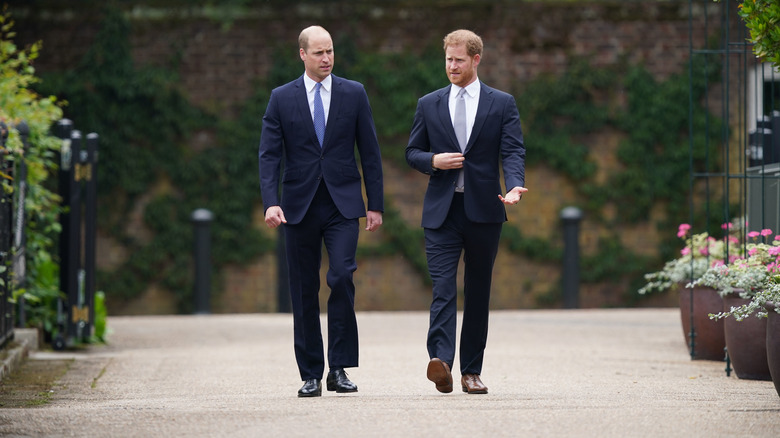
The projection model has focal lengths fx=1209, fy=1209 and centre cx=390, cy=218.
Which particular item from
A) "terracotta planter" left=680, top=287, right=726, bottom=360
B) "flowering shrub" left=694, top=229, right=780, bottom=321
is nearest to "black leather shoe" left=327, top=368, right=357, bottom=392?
"flowering shrub" left=694, top=229, right=780, bottom=321

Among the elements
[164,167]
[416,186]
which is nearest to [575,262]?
[416,186]

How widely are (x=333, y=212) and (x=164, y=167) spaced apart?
8584 millimetres

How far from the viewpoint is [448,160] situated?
5.53 m

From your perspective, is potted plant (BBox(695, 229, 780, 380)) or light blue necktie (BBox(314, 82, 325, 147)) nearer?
light blue necktie (BBox(314, 82, 325, 147))

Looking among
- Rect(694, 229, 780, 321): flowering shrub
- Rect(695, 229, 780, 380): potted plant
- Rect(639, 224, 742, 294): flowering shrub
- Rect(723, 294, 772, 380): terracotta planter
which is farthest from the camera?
Rect(639, 224, 742, 294): flowering shrub

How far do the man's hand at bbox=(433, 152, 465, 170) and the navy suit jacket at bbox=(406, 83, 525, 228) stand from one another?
54 mm

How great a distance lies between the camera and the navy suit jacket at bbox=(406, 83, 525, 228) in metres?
5.59

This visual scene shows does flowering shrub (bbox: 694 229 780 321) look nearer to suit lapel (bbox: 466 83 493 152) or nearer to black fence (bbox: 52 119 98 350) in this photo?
suit lapel (bbox: 466 83 493 152)

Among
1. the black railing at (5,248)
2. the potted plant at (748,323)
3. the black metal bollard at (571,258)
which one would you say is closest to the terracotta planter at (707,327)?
the potted plant at (748,323)

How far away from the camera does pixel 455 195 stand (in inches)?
223

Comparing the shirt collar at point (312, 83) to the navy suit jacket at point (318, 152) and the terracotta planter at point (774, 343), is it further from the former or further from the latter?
the terracotta planter at point (774, 343)

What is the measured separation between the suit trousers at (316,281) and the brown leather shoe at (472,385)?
1.73 ft

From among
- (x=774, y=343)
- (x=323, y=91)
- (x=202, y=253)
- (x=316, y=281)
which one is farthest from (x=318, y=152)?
(x=202, y=253)

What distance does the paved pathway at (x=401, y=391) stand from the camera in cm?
456
